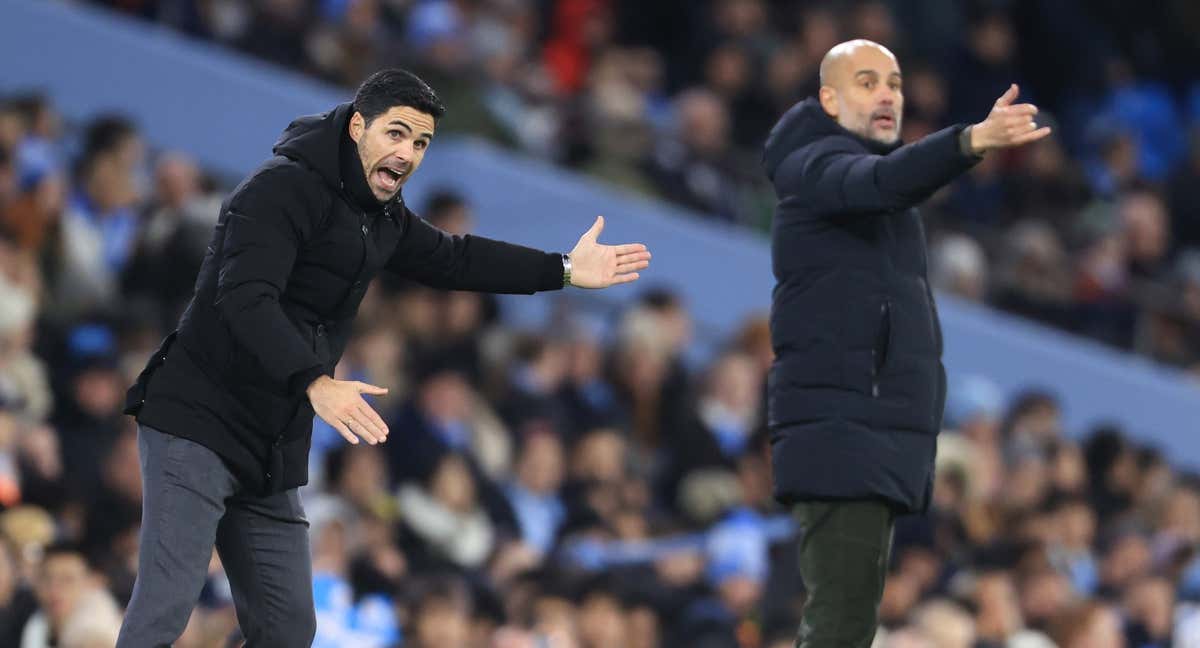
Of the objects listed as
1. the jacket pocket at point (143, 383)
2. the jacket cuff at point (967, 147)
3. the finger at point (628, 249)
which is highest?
the jacket cuff at point (967, 147)

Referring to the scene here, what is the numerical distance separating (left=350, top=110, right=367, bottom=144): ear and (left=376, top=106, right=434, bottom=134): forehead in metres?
0.05

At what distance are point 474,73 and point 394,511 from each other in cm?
365

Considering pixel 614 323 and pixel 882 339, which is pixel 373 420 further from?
pixel 614 323

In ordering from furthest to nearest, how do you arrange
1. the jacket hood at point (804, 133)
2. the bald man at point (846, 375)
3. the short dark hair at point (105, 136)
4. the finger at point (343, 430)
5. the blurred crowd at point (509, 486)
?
1. the short dark hair at point (105, 136)
2. the blurred crowd at point (509, 486)
3. the jacket hood at point (804, 133)
4. the bald man at point (846, 375)
5. the finger at point (343, 430)

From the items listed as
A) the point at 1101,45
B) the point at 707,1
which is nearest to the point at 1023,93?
the point at 1101,45

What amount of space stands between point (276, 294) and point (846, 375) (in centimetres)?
146

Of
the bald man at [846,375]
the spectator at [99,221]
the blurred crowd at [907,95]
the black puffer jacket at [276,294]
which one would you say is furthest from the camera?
the blurred crowd at [907,95]

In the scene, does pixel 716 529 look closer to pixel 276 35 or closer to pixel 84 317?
pixel 84 317

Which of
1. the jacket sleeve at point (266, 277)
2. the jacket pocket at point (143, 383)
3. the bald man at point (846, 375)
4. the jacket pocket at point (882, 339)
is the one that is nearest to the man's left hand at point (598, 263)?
the bald man at point (846, 375)

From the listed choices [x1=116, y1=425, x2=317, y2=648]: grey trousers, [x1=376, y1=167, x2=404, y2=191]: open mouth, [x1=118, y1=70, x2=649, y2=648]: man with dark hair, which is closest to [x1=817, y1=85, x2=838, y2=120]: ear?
[x1=118, y1=70, x2=649, y2=648]: man with dark hair

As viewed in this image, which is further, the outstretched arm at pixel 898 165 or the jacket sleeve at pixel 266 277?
the outstretched arm at pixel 898 165

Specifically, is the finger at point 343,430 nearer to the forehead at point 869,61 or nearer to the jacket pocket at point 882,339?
the jacket pocket at point 882,339

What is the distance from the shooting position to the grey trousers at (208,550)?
508 cm

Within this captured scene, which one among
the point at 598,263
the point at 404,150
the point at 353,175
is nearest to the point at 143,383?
the point at 353,175
